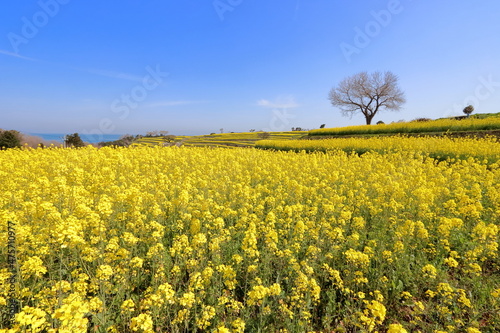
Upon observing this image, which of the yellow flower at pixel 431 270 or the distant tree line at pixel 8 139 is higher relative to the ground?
the distant tree line at pixel 8 139

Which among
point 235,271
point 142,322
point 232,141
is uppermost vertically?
point 232,141

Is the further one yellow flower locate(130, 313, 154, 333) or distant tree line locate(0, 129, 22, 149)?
distant tree line locate(0, 129, 22, 149)

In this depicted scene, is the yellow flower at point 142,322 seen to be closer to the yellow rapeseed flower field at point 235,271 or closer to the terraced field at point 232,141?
the yellow rapeseed flower field at point 235,271

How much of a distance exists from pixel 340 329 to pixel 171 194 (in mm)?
4560

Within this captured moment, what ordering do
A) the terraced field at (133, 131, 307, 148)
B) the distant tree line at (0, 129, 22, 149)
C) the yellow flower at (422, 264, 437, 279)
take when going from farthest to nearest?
the terraced field at (133, 131, 307, 148) → the distant tree line at (0, 129, 22, 149) → the yellow flower at (422, 264, 437, 279)

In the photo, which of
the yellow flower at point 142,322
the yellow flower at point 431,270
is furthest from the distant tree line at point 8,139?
the yellow flower at point 431,270

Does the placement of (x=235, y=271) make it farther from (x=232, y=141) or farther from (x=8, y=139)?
(x=232, y=141)

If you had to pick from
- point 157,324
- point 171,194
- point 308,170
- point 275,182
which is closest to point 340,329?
point 157,324

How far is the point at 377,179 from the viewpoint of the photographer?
7840 millimetres

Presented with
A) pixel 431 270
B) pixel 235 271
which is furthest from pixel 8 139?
pixel 431 270

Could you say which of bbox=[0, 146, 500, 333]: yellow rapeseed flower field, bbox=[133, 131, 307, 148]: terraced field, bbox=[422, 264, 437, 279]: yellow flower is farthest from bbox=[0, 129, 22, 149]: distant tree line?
bbox=[422, 264, 437, 279]: yellow flower

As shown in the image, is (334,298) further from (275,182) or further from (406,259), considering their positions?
(275,182)

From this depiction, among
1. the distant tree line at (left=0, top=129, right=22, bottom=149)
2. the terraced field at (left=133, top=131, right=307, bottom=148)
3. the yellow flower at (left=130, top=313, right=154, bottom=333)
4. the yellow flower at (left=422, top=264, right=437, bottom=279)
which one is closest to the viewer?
the yellow flower at (left=130, top=313, right=154, bottom=333)

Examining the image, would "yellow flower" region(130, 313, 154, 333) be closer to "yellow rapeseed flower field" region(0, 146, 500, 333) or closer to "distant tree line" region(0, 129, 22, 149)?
"yellow rapeseed flower field" region(0, 146, 500, 333)
